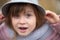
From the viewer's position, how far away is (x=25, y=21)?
72.1 inches

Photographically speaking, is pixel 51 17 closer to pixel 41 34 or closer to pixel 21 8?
pixel 41 34

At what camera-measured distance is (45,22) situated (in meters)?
1.97

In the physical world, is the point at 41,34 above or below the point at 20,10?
below

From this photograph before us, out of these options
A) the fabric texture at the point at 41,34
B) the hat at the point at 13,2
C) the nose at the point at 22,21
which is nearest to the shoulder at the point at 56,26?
the fabric texture at the point at 41,34

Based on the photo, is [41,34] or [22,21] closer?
[22,21]

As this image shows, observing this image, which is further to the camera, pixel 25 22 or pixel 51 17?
pixel 51 17

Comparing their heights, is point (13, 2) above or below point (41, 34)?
above

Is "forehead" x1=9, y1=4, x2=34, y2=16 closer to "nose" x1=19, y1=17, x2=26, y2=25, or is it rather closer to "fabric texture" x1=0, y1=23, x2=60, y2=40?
"nose" x1=19, y1=17, x2=26, y2=25

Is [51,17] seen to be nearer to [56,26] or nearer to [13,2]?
[56,26]

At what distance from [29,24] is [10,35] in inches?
7.9

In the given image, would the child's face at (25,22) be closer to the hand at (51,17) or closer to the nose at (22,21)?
the nose at (22,21)

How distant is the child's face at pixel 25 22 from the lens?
183cm

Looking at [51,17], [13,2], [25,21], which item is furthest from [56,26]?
[13,2]

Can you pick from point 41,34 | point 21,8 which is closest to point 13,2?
point 21,8
